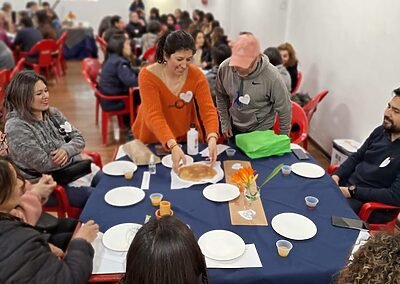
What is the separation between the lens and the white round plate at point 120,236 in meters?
1.61

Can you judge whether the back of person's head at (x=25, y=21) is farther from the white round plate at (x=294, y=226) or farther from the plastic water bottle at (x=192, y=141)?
the white round plate at (x=294, y=226)

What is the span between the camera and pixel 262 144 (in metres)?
2.42

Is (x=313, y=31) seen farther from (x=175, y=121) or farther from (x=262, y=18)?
(x=175, y=121)

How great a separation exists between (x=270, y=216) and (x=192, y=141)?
2.55ft

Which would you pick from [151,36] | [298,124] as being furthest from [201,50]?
[298,124]

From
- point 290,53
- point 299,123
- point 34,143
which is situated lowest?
point 299,123

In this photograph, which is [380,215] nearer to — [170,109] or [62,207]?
[170,109]

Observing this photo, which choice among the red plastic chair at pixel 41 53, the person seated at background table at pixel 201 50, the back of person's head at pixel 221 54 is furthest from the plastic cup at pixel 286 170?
the red plastic chair at pixel 41 53

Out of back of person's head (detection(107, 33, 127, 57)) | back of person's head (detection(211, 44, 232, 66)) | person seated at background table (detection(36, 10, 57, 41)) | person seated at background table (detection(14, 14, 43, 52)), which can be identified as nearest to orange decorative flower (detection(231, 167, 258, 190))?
back of person's head (detection(211, 44, 232, 66))

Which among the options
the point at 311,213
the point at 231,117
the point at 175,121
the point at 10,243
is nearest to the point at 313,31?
the point at 231,117

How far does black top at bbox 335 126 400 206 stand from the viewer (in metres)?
2.23

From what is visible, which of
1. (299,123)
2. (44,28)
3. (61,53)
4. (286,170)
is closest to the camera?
(286,170)

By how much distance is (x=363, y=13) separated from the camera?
11.4 feet

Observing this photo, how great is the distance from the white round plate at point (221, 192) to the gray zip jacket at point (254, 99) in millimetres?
703
